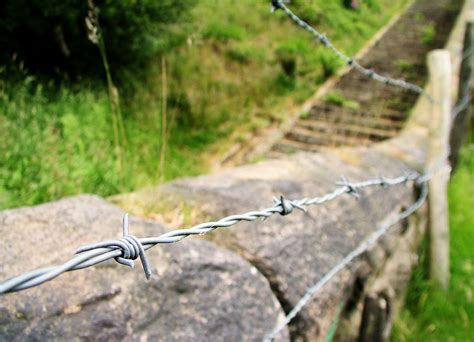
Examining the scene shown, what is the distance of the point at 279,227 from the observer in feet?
6.15

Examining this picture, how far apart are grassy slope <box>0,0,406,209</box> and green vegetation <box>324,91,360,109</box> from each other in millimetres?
474

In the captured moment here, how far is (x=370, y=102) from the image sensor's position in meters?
7.61

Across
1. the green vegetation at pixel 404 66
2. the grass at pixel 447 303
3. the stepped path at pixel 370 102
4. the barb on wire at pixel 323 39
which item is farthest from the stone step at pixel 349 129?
the barb on wire at pixel 323 39

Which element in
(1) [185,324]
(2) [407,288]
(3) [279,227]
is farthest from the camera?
(2) [407,288]

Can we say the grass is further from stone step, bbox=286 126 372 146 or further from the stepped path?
the stepped path

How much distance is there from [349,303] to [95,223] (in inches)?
53.4

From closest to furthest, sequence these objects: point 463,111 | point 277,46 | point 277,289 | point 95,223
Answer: point 95,223, point 277,289, point 463,111, point 277,46

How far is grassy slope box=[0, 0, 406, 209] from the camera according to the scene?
2.54 metres

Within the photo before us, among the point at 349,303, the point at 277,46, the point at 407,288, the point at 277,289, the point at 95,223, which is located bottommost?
the point at 407,288

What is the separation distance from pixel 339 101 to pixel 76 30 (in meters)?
5.08

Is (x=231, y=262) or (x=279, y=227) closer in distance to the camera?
(x=231, y=262)

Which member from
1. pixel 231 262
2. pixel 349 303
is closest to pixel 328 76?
pixel 349 303

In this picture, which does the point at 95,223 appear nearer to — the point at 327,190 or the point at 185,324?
the point at 185,324

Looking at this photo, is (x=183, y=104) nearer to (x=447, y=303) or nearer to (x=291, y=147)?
(x=291, y=147)
